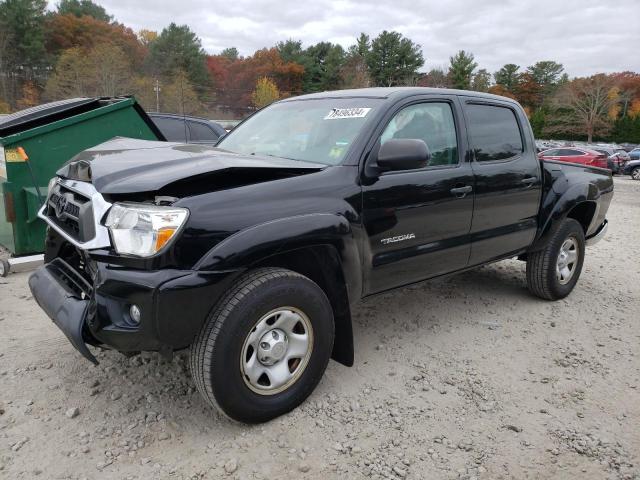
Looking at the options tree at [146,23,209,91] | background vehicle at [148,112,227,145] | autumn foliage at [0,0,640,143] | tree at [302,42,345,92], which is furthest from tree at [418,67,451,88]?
background vehicle at [148,112,227,145]

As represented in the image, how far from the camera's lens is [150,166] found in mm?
2588

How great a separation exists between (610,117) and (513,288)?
217 feet

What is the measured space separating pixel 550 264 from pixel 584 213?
826 millimetres

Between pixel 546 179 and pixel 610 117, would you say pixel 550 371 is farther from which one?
pixel 610 117

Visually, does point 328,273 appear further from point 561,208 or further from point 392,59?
point 392,59

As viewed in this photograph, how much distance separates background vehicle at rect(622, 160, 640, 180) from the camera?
78.9ft

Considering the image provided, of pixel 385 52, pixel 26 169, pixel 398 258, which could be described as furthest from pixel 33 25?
pixel 398 258

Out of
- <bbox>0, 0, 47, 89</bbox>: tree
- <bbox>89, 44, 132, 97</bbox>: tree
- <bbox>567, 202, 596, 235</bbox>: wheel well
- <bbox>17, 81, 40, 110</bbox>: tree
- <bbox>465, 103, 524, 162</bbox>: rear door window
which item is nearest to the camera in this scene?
<bbox>465, 103, 524, 162</bbox>: rear door window

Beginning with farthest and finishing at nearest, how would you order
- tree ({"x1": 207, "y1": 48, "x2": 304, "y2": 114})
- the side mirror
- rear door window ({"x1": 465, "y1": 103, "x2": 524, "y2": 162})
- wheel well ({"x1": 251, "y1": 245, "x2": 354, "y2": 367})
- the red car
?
tree ({"x1": 207, "y1": 48, "x2": 304, "y2": 114}), the red car, rear door window ({"x1": 465, "y1": 103, "x2": 524, "y2": 162}), the side mirror, wheel well ({"x1": 251, "y1": 245, "x2": 354, "y2": 367})

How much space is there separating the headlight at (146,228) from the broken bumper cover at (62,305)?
0.43 meters

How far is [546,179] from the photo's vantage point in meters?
4.44

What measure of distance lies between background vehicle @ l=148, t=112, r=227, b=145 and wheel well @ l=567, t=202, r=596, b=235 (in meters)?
5.68

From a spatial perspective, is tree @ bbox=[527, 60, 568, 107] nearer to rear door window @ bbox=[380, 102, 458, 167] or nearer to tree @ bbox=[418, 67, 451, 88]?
tree @ bbox=[418, 67, 451, 88]

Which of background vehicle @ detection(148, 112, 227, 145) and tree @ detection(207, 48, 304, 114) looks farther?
tree @ detection(207, 48, 304, 114)
